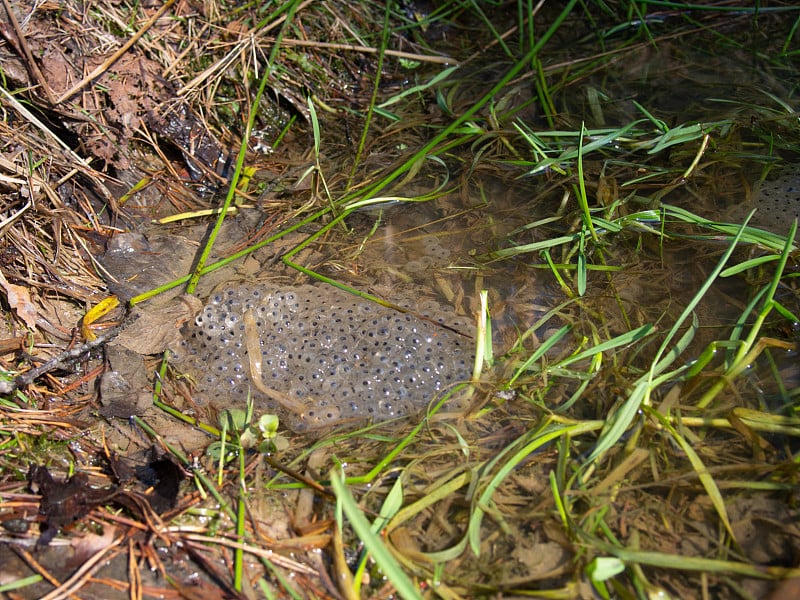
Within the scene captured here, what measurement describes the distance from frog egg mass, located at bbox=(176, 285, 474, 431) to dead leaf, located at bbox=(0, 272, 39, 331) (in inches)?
18.6

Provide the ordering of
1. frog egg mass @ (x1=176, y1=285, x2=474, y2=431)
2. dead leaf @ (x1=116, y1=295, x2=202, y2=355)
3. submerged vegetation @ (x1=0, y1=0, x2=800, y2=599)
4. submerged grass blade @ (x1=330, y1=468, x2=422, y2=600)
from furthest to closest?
1. dead leaf @ (x1=116, y1=295, x2=202, y2=355)
2. frog egg mass @ (x1=176, y1=285, x2=474, y2=431)
3. submerged vegetation @ (x1=0, y1=0, x2=800, y2=599)
4. submerged grass blade @ (x1=330, y1=468, x2=422, y2=600)

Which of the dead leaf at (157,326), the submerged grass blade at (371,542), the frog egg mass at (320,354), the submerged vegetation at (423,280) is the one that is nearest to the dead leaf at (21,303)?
the submerged vegetation at (423,280)

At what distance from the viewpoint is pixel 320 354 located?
2088 mm

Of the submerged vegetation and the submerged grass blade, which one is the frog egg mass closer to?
the submerged vegetation

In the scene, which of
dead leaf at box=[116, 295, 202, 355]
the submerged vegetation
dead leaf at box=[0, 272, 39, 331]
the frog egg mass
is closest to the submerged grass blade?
the submerged vegetation

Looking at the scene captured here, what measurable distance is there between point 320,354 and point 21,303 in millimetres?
979

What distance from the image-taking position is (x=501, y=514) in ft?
5.20

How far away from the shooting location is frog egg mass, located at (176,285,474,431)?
1.96 metres

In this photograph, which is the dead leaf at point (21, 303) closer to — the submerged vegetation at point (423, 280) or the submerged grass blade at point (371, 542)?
the submerged vegetation at point (423, 280)

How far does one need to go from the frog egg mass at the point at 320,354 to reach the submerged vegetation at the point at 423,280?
3.2 inches

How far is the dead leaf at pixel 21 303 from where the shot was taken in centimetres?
203

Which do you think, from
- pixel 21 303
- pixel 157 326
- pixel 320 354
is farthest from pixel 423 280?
pixel 21 303

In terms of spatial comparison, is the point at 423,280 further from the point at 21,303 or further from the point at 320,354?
the point at 21,303

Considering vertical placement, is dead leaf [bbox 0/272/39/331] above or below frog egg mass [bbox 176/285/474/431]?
above
